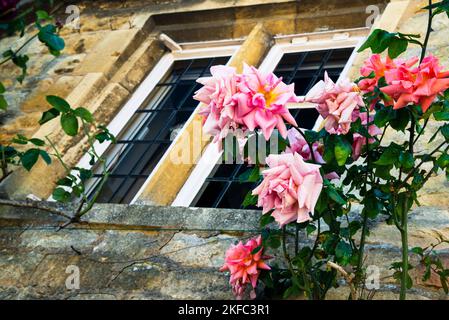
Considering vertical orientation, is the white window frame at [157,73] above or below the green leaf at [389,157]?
above

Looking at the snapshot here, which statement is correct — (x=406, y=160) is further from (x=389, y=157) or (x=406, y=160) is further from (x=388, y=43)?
(x=388, y=43)

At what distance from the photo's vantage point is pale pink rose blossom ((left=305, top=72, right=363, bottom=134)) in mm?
1968

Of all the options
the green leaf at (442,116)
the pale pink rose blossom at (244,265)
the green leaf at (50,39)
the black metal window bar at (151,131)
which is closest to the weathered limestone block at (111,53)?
the black metal window bar at (151,131)

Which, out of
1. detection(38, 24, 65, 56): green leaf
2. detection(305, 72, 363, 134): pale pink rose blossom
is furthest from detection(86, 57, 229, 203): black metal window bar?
detection(305, 72, 363, 134): pale pink rose blossom

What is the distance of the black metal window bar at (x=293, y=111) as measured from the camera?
3.64 m

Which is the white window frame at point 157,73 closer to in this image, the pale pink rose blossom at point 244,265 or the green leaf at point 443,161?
the pale pink rose blossom at point 244,265

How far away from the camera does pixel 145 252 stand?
2.84 meters

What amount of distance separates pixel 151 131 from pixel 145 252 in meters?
1.63

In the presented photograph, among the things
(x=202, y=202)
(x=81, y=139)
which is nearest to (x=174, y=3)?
(x=81, y=139)

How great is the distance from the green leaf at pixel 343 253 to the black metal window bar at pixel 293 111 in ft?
4.85

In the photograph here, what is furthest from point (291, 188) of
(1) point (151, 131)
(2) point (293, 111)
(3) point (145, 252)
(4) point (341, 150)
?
(1) point (151, 131)

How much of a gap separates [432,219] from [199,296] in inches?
38.3

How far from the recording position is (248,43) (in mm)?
4418
